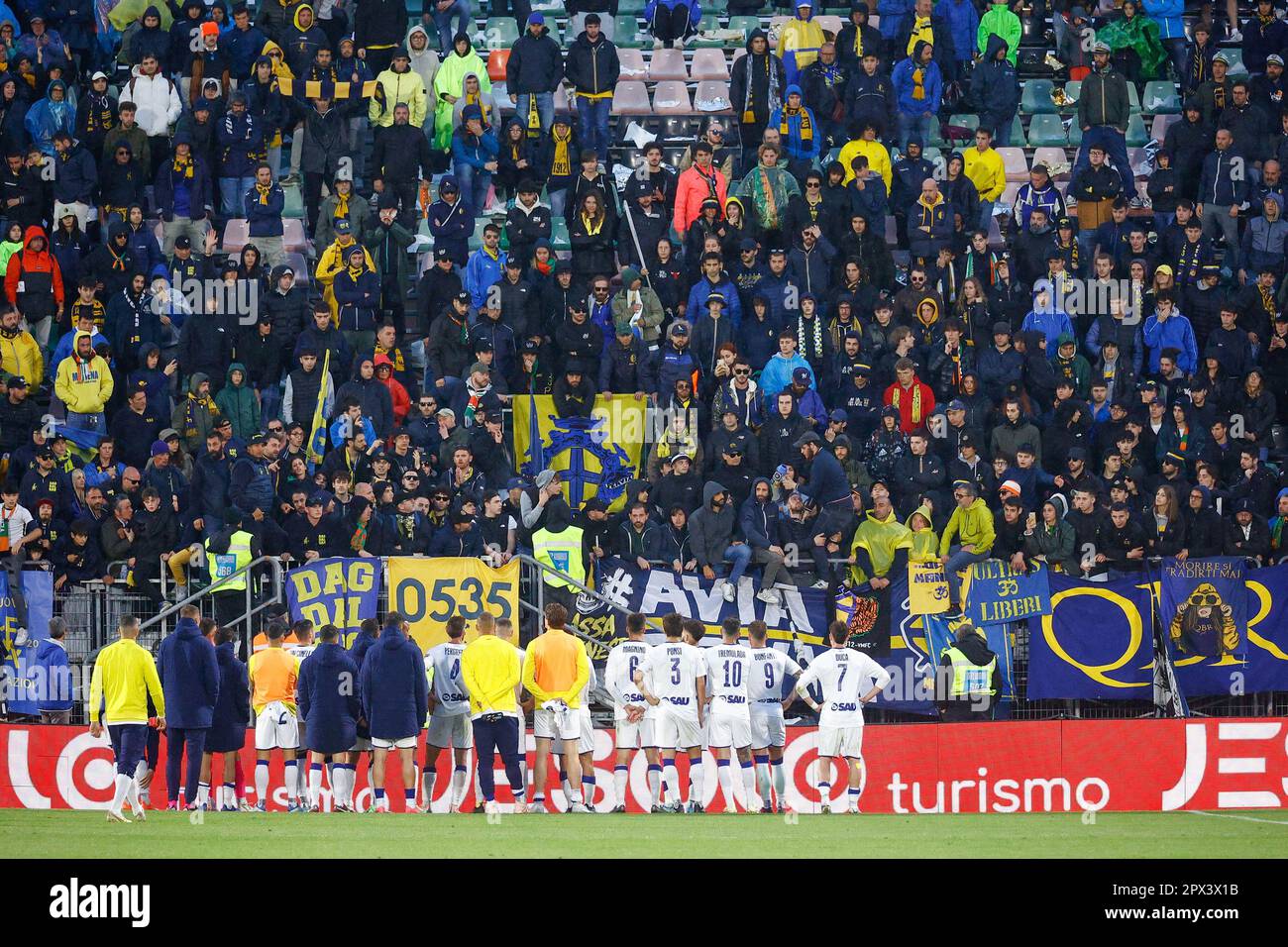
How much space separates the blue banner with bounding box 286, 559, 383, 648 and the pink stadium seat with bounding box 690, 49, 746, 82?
10.7 meters

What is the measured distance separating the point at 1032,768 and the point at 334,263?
10723mm

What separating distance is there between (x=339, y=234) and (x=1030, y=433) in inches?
347

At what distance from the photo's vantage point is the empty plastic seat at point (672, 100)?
28.9 m

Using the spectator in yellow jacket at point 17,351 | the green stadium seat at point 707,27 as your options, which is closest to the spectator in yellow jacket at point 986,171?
the green stadium seat at point 707,27

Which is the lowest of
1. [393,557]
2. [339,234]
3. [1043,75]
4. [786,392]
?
[393,557]

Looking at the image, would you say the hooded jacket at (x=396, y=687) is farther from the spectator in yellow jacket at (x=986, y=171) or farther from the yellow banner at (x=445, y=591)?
the spectator in yellow jacket at (x=986, y=171)

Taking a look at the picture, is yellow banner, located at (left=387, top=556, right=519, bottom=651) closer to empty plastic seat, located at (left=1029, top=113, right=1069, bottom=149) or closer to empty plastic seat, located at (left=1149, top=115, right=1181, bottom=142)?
empty plastic seat, located at (left=1029, top=113, right=1069, bottom=149)

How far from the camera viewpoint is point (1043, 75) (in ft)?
98.0

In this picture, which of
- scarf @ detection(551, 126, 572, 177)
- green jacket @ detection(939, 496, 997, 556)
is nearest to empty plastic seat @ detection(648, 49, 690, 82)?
scarf @ detection(551, 126, 572, 177)

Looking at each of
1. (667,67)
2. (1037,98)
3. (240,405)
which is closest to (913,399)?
(1037,98)

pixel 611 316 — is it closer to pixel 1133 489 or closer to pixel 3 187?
pixel 1133 489
